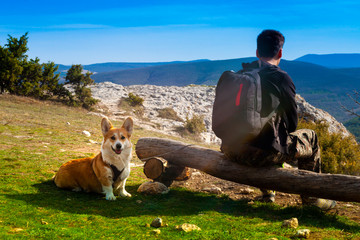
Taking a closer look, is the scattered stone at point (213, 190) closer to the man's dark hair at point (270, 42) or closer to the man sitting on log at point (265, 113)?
the man sitting on log at point (265, 113)

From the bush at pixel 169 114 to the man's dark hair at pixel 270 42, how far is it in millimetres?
27649

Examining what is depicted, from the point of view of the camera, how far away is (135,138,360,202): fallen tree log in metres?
5.59

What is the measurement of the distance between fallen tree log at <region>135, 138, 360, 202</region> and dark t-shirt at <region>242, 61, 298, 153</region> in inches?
26.5

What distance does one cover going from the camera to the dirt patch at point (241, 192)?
258 inches

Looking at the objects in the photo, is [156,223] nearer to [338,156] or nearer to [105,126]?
[105,126]

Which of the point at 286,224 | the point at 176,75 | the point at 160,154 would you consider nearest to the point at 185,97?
the point at 160,154

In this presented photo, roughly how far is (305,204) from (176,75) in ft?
579

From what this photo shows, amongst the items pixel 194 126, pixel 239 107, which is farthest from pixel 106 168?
pixel 194 126

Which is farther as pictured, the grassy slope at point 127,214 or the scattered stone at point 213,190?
the scattered stone at point 213,190

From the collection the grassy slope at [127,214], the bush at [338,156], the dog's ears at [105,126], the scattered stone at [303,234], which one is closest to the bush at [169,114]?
the bush at [338,156]

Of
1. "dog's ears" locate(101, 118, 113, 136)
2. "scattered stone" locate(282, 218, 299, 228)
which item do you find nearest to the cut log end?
"dog's ears" locate(101, 118, 113, 136)

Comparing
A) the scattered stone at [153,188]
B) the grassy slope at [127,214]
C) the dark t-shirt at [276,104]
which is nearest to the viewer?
the grassy slope at [127,214]

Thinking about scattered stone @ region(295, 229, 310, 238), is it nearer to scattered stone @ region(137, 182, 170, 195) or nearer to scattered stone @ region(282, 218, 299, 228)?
scattered stone @ region(282, 218, 299, 228)

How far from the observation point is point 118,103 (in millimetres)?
33812
